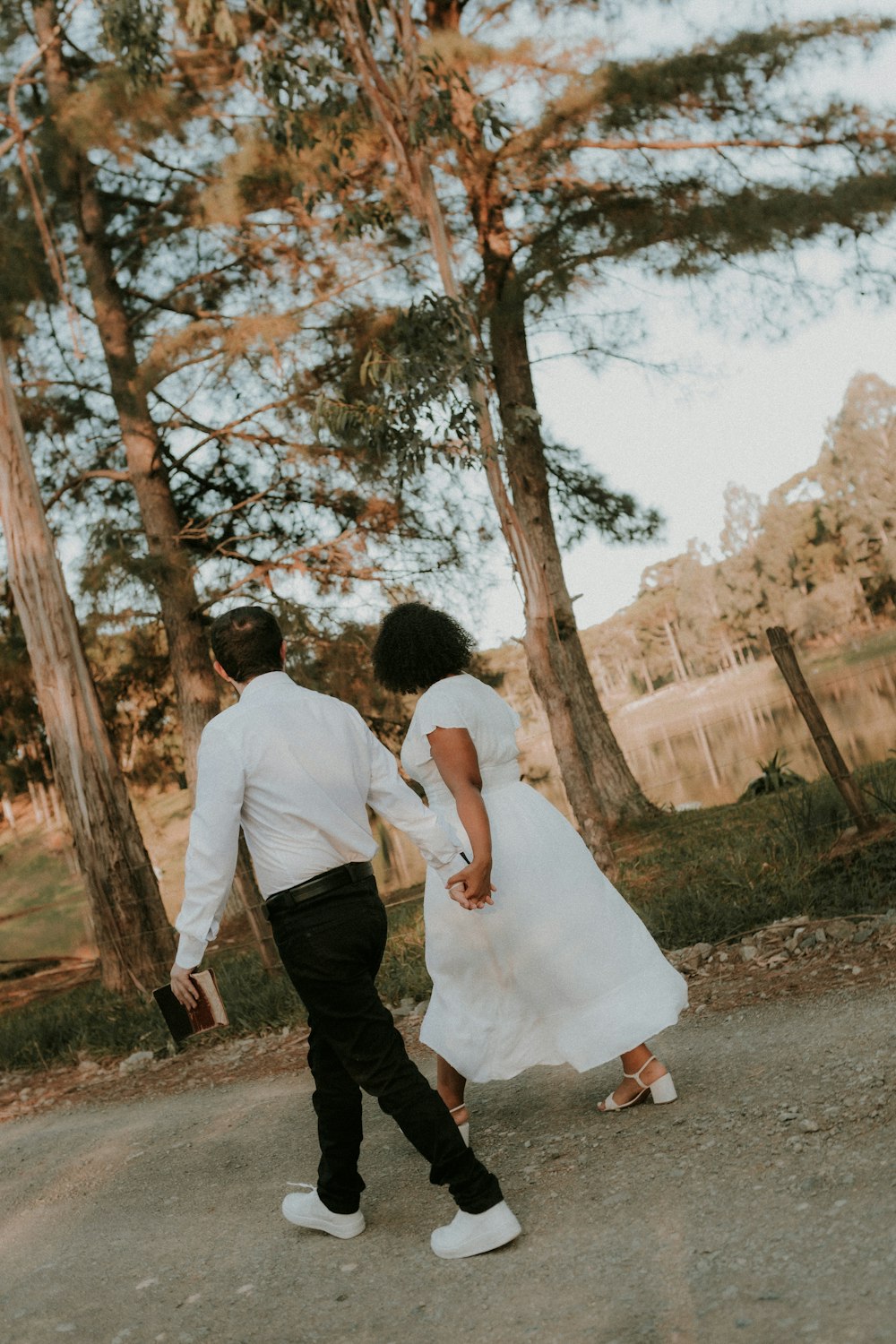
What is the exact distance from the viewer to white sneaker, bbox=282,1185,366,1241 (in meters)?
3.22

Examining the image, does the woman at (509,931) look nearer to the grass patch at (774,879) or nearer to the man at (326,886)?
the man at (326,886)

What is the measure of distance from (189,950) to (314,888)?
0.35m

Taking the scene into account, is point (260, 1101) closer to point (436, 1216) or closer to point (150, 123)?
point (436, 1216)

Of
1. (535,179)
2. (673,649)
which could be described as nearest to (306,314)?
(535,179)

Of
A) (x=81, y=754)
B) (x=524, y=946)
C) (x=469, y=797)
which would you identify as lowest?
(x=524, y=946)

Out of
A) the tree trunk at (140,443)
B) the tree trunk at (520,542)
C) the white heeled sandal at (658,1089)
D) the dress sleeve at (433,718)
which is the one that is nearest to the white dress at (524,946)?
the dress sleeve at (433,718)

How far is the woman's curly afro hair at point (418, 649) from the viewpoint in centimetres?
362

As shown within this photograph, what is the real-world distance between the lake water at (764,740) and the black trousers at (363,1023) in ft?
16.4

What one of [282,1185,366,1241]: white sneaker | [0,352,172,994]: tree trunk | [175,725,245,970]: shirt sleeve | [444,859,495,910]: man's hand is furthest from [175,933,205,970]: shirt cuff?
[0,352,172,994]: tree trunk

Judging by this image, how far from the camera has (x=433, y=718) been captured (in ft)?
11.4

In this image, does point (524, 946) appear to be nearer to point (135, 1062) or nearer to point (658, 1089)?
point (658, 1089)

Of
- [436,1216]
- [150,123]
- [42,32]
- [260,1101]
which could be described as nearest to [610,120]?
[150,123]

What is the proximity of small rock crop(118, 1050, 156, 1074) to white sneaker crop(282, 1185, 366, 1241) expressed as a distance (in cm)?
347

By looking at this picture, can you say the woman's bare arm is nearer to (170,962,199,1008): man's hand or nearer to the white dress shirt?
the white dress shirt
